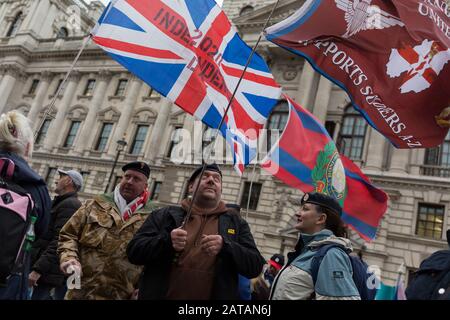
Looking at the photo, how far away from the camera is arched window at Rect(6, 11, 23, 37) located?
42.2 m

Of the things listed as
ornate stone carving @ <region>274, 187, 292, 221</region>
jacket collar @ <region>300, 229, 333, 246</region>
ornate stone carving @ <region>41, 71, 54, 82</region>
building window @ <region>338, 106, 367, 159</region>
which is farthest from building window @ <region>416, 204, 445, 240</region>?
ornate stone carving @ <region>41, 71, 54, 82</region>

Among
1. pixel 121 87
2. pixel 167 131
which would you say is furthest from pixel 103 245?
pixel 121 87

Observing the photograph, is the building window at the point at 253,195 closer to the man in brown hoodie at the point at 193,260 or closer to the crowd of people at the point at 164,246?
the crowd of people at the point at 164,246

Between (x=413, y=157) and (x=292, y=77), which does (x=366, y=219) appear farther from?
(x=292, y=77)

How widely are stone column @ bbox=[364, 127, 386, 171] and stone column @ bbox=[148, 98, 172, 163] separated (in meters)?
15.4

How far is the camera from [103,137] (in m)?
32.5

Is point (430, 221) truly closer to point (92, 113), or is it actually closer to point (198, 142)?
point (198, 142)

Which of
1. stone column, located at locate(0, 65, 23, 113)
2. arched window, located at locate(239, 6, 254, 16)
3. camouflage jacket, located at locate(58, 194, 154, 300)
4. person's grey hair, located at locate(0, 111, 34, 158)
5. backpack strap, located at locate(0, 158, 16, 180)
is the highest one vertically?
arched window, located at locate(239, 6, 254, 16)

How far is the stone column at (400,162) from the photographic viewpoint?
1934 cm

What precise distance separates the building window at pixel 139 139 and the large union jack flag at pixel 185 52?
25698 mm

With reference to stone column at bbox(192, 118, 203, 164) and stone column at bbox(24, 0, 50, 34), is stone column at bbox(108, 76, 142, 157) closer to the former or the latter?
stone column at bbox(192, 118, 203, 164)

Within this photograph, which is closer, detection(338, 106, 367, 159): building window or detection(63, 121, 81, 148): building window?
detection(338, 106, 367, 159): building window

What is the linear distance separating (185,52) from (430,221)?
17.1 meters

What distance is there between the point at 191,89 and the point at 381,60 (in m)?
2.60
